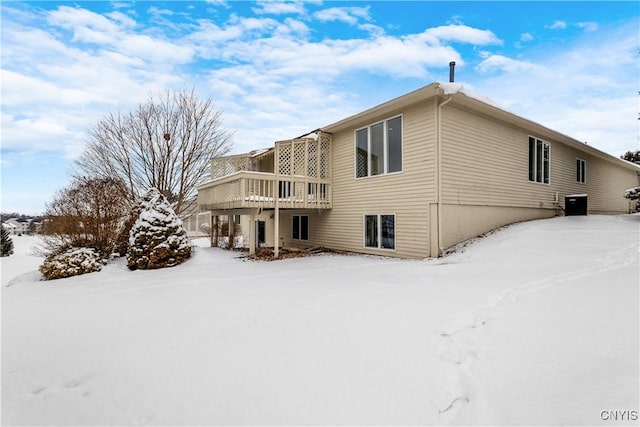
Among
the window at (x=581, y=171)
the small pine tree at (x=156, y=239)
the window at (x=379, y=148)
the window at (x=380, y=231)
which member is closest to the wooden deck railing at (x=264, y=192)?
the window at (x=379, y=148)

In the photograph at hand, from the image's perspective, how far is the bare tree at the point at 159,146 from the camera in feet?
43.3

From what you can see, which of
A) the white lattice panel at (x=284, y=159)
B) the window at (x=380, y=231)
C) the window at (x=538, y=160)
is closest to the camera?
the window at (x=380, y=231)

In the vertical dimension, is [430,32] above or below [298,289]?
above

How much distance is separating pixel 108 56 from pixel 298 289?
11.2m

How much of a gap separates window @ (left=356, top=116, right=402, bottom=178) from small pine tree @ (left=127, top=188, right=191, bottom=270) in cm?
618

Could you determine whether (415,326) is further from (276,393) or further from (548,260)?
(548,260)

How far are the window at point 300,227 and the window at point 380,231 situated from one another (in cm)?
375

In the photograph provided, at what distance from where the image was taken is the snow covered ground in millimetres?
2059

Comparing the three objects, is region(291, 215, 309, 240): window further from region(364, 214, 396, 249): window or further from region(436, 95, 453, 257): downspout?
region(436, 95, 453, 257): downspout

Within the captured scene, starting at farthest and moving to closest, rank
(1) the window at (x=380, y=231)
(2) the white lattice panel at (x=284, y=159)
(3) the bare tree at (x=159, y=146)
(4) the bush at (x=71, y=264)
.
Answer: (3) the bare tree at (x=159, y=146), (2) the white lattice panel at (x=284, y=159), (1) the window at (x=380, y=231), (4) the bush at (x=71, y=264)

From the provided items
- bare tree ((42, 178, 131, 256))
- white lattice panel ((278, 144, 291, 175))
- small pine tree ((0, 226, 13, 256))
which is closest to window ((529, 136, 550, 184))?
white lattice panel ((278, 144, 291, 175))

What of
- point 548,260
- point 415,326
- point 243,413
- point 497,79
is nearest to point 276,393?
point 243,413

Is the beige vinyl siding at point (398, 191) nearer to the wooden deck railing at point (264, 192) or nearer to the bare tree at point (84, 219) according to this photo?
the wooden deck railing at point (264, 192)

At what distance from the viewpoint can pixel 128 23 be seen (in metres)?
9.55
